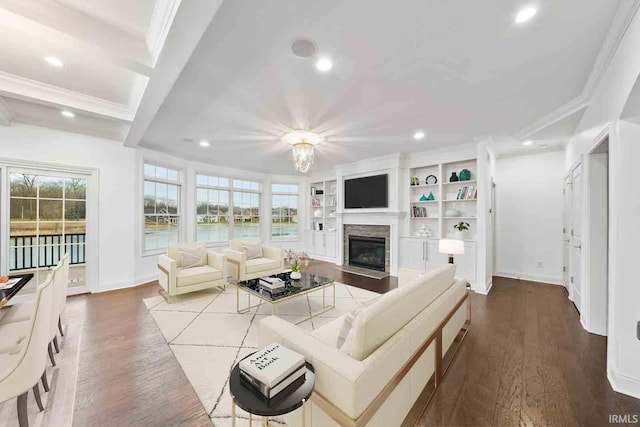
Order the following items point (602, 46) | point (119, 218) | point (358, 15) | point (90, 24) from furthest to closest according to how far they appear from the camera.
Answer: point (119, 218)
point (602, 46)
point (90, 24)
point (358, 15)

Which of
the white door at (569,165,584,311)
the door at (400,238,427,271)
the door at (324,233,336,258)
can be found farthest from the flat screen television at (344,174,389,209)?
the white door at (569,165,584,311)

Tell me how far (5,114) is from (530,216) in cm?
875

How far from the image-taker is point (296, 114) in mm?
3152

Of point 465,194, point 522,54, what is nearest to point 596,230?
point 465,194

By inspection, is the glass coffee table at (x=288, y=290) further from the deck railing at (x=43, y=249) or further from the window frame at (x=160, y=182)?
the deck railing at (x=43, y=249)

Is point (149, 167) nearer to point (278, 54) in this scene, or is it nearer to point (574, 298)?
point (278, 54)

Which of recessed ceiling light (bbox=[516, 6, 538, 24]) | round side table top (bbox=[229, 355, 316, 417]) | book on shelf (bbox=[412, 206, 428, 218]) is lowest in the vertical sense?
round side table top (bbox=[229, 355, 316, 417])

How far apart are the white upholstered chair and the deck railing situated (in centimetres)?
318

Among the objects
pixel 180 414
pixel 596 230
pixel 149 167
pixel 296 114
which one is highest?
pixel 296 114

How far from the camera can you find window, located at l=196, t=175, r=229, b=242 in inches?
240

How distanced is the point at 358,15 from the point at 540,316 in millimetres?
4137

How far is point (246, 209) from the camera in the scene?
7.09 meters

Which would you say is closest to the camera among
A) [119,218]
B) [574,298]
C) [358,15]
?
[358,15]

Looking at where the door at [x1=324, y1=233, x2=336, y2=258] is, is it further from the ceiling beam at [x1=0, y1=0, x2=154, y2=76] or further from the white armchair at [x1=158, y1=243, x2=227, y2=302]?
the ceiling beam at [x1=0, y1=0, x2=154, y2=76]
